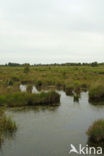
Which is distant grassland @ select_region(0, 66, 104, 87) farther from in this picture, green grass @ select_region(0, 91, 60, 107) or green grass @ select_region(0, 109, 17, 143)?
green grass @ select_region(0, 109, 17, 143)

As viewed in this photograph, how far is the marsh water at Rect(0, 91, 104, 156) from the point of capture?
7152 millimetres

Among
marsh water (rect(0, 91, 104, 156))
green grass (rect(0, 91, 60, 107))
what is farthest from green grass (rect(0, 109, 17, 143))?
green grass (rect(0, 91, 60, 107))

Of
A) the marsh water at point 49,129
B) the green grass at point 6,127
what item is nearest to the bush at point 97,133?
the marsh water at point 49,129

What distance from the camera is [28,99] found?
14367 mm

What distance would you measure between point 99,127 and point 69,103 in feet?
24.5

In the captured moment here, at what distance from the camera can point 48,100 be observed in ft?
48.4

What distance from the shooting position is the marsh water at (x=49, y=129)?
23.5 feet

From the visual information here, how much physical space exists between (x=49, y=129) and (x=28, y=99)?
5512 millimetres

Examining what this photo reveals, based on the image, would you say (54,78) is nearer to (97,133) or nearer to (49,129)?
(49,129)

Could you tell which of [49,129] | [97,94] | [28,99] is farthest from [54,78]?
[49,129]

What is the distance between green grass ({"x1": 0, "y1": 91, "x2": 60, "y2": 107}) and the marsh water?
1.00m

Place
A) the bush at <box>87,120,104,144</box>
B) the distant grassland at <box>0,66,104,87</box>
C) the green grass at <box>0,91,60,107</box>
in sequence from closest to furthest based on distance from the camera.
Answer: the bush at <box>87,120,104,144</box>, the green grass at <box>0,91,60,107</box>, the distant grassland at <box>0,66,104,87</box>

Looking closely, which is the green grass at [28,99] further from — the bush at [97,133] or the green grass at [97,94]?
the bush at [97,133]

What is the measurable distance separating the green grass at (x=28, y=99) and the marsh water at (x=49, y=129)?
3.29 ft
